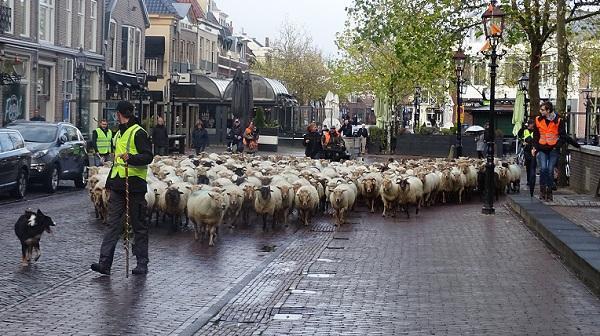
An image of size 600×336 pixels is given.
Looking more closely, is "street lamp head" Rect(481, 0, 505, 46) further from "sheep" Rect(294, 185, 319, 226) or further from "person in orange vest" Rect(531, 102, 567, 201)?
"sheep" Rect(294, 185, 319, 226)

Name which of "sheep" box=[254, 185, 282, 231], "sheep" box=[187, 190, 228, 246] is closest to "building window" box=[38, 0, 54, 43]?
"sheep" box=[254, 185, 282, 231]

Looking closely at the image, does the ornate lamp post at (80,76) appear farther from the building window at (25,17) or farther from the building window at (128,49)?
the building window at (128,49)

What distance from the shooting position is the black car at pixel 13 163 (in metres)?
21.9

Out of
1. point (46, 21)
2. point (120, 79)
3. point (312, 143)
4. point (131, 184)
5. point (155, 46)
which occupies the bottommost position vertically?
point (131, 184)

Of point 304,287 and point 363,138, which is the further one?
point 363,138

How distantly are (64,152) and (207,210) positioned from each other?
36.2 ft

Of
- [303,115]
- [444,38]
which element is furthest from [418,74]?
[303,115]

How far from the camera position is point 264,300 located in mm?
11023

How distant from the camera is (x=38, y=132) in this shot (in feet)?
85.4

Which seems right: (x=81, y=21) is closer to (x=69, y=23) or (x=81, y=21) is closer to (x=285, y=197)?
(x=69, y=23)

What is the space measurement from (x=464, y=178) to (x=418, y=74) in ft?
16.7

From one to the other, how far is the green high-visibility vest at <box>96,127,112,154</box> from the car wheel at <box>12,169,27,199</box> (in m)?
2.91

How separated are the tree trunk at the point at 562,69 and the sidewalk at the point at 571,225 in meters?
1.72

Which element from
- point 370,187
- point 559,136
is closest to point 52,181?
point 370,187
